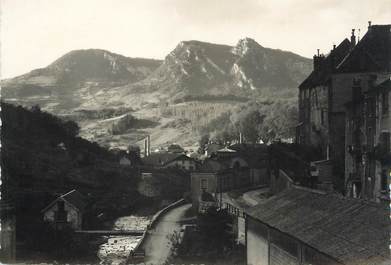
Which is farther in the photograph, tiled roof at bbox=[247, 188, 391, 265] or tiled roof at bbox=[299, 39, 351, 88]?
tiled roof at bbox=[299, 39, 351, 88]

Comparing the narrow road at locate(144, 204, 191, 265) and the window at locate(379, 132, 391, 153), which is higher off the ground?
the window at locate(379, 132, 391, 153)

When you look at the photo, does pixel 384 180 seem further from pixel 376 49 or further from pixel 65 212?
pixel 65 212

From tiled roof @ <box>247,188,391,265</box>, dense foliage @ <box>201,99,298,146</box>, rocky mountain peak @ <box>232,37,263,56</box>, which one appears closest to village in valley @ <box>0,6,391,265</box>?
tiled roof @ <box>247,188,391,265</box>

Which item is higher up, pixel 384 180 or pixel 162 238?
pixel 384 180

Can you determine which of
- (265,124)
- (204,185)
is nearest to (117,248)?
(204,185)

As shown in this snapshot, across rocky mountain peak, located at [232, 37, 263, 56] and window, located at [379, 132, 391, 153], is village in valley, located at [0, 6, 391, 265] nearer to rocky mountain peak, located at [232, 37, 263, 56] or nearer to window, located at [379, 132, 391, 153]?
window, located at [379, 132, 391, 153]

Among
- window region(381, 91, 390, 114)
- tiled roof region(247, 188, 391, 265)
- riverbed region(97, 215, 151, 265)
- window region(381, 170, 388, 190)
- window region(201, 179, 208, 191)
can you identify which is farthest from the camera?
window region(201, 179, 208, 191)
